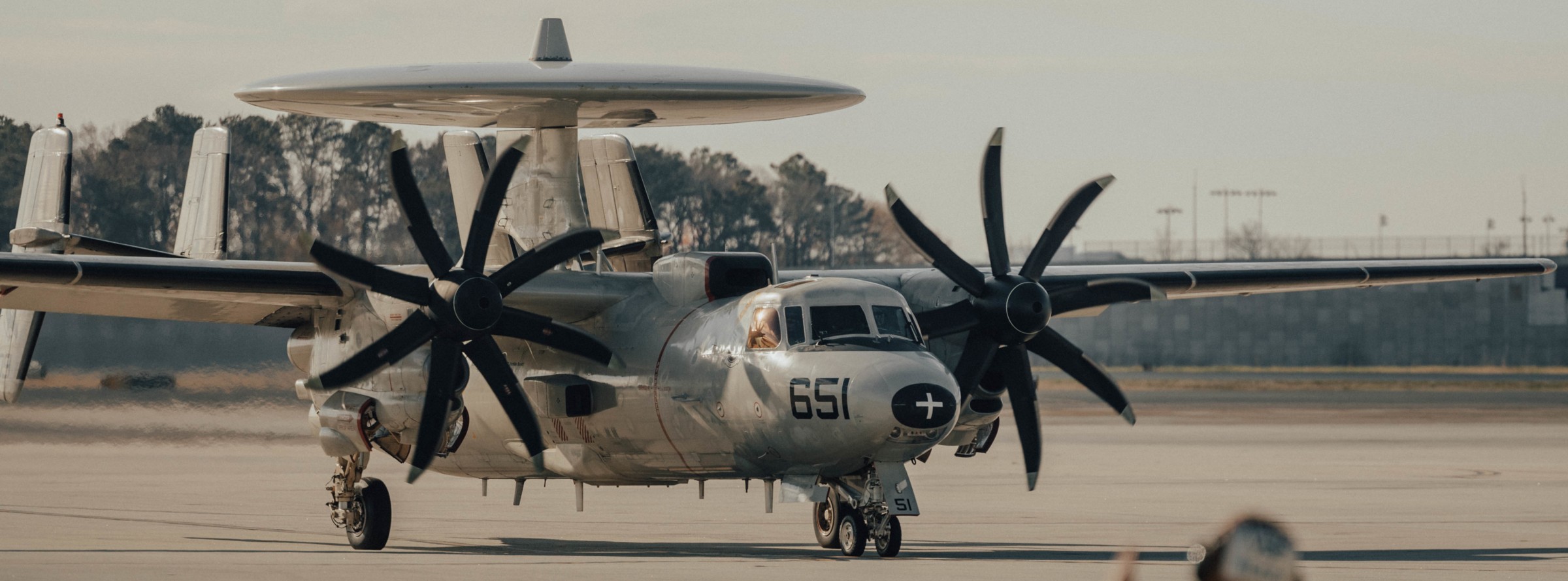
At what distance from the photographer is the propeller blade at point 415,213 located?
18.0m

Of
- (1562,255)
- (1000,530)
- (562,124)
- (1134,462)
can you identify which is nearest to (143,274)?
(562,124)

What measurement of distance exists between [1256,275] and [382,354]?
11.3 metres

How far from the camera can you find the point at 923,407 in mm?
16031

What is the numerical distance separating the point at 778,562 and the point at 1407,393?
5205cm

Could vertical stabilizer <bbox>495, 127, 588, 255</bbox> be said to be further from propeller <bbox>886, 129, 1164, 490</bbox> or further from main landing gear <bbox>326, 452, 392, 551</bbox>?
propeller <bbox>886, 129, 1164, 490</bbox>

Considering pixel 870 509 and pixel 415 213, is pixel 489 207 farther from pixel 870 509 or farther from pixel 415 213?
pixel 870 509

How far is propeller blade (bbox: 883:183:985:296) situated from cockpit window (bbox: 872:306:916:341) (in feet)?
7.72

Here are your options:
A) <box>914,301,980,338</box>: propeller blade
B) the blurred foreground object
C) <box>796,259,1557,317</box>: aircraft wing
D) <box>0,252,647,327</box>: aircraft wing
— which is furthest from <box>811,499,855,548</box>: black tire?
the blurred foreground object

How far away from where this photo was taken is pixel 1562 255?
3297 inches

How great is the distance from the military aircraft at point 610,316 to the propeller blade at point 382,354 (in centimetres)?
2

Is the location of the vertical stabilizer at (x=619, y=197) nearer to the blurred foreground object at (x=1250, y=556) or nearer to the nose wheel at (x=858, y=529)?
the nose wheel at (x=858, y=529)

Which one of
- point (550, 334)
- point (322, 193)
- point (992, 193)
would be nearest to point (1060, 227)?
point (992, 193)

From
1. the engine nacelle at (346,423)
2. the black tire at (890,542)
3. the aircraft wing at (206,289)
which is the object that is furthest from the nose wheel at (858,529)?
the engine nacelle at (346,423)

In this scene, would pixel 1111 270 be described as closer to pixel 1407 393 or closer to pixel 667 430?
pixel 667 430
